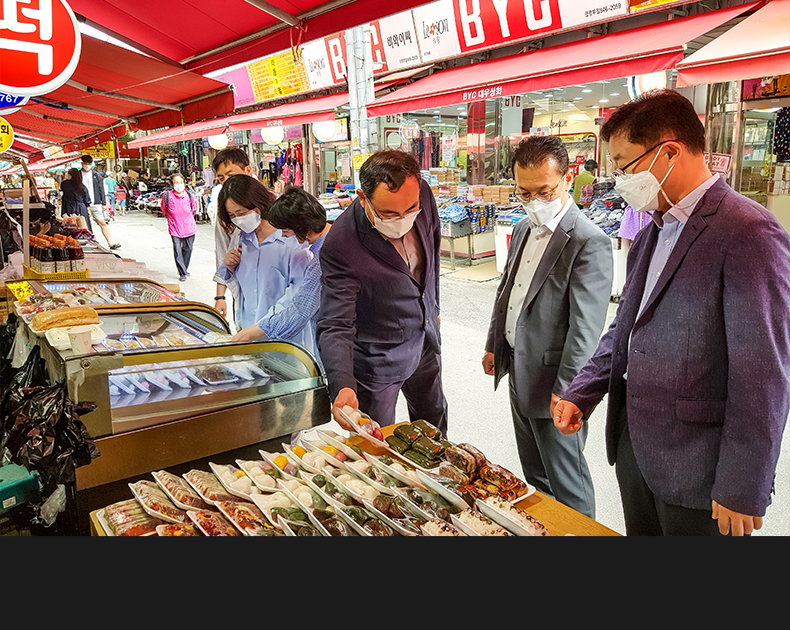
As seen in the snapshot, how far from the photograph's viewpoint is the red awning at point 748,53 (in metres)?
3.98

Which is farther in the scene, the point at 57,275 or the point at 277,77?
the point at 277,77

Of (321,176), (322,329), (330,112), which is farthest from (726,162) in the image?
(321,176)

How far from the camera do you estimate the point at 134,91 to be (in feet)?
15.3

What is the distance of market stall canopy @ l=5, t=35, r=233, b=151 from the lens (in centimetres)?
389

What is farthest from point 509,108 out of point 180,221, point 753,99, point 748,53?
point 748,53

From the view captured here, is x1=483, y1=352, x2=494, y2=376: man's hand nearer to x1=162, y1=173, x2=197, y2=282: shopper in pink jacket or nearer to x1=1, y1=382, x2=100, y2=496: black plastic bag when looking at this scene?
x1=1, y1=382, x2=100, y2=496: black plastic bag

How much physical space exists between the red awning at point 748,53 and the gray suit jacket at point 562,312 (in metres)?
2.80

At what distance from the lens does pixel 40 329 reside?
2010 mm

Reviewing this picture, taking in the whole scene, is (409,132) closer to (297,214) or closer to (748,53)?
(748,53)

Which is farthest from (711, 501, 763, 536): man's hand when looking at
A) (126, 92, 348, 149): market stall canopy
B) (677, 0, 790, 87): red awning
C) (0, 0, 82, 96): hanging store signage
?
(126, 92, 348, 149): market stall canopy

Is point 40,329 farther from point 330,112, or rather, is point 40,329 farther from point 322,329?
point 330,112

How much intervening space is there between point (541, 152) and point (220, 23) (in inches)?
83.0

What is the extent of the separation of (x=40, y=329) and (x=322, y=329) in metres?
0.98

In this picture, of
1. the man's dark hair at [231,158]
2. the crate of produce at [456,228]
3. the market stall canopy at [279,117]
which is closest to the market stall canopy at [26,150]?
the market stall canopy at [279,117]
